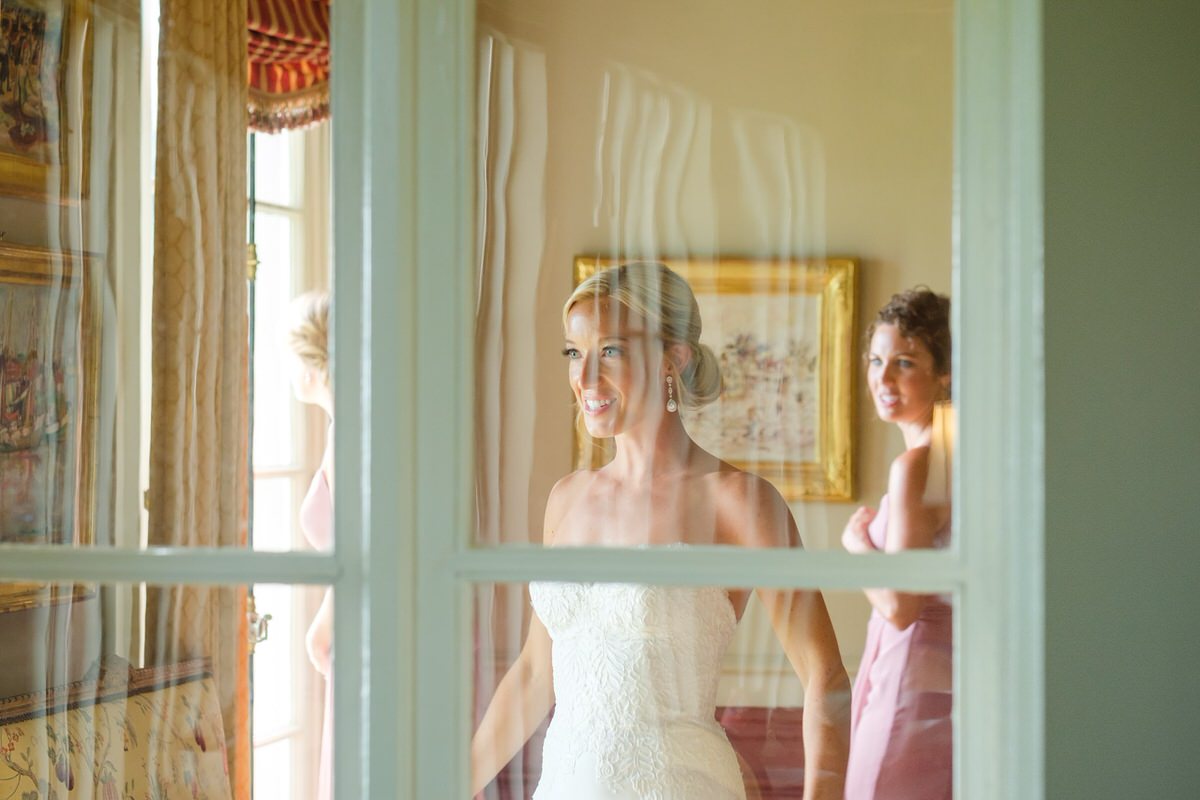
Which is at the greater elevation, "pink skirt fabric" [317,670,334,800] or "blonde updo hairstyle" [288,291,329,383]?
"blonde updo hairstyle" [288,291,329,383]

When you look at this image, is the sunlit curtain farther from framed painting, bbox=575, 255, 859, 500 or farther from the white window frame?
framed painting, bbox=575, 255, 859, 500

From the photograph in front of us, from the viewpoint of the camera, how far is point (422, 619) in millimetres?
1149

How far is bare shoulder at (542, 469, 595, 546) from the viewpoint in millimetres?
1176

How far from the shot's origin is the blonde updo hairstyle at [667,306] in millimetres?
1154

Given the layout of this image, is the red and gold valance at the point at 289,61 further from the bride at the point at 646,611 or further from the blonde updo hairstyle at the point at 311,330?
the bride at the point at 646,611

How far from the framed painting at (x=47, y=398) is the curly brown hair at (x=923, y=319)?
0.91 m

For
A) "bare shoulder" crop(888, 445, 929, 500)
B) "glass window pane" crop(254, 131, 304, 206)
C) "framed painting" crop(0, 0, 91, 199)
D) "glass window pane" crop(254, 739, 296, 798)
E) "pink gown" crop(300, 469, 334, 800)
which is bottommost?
"glass window pane" crop(254, 739, 296, 798)

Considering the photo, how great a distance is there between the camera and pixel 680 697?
1.19 metres

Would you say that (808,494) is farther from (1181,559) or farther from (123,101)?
(123,101)

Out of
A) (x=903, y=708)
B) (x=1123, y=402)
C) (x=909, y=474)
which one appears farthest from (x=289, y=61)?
(x=1123, y=402)

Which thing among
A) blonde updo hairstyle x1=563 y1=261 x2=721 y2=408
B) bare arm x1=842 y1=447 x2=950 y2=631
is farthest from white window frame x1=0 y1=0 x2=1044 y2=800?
blonde updo hairstyle x1=563 y1=261 x2=721 y2=408

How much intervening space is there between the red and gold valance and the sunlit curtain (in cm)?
3

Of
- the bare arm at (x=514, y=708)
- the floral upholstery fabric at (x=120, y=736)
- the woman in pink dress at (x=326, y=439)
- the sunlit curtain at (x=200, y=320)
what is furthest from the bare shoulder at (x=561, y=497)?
the floral upholstery fabric at (x=120, y=736)

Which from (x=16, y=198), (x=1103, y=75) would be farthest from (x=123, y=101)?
(x=1103, y=75)
